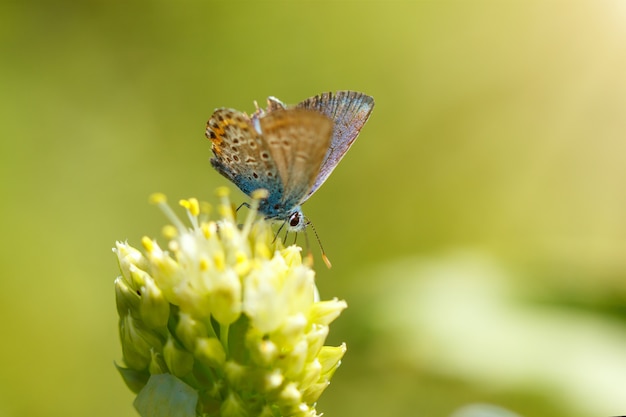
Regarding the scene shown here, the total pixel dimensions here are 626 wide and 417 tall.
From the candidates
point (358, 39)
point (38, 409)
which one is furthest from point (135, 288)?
point (358, 39)

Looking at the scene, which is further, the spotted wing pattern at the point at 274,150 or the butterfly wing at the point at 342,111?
the butterfly wing at the point at 342,111

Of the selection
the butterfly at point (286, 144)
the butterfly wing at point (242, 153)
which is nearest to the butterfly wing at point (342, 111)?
the butterfly at point (286, 144)

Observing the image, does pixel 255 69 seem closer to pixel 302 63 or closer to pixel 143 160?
pixel 302 63

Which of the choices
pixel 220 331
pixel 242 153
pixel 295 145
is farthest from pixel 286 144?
pixel 220 331

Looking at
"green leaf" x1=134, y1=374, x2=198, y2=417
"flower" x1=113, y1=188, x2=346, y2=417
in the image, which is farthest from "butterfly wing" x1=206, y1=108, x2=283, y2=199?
"green leaf" x1=134, y1=374, x2=198, y2=417

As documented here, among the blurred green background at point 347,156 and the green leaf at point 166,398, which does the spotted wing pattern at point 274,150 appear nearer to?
the green leaf at point 166,398

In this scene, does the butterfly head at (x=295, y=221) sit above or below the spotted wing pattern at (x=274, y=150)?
below

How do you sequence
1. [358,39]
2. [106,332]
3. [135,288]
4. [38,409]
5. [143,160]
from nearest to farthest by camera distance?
[135,288], [38,409], [106,332], [143,160], [358,39]

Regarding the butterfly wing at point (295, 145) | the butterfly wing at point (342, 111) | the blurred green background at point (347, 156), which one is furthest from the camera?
the blurred green background at point (347, 156)
